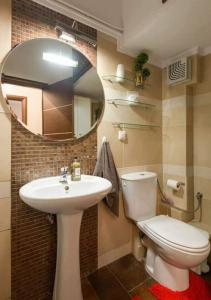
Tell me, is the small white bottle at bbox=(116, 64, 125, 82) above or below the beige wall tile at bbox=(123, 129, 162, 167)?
above

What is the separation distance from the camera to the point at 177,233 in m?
1.39

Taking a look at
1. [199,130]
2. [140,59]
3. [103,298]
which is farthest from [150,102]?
[103,298]

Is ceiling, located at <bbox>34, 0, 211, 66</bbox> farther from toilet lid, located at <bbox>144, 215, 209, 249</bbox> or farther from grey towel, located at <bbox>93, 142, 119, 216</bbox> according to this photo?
toilet lid, located at <bbox>144, 215, 209, 249</bbox>

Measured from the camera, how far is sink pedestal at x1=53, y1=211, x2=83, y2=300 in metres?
1.15

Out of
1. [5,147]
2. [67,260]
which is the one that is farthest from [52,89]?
[67,260]

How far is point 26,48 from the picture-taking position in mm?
1207

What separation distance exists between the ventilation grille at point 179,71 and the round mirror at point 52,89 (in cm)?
91

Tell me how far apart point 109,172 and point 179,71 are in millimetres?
1327

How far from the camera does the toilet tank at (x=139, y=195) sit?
1623mm

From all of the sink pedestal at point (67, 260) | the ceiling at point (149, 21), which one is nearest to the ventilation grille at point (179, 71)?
the ceiling at point (149, 21)

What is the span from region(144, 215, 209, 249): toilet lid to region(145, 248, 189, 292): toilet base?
26cm

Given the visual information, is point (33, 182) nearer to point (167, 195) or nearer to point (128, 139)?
point (128, 139)

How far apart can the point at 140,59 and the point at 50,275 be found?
203cm

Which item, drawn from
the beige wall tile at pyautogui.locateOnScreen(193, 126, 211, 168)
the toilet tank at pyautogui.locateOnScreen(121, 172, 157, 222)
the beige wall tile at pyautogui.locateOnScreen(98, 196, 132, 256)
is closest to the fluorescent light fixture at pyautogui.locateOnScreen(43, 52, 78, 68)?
the toilet tank at pyautogui.locateOnScreen(121, 172, 157, 222)
